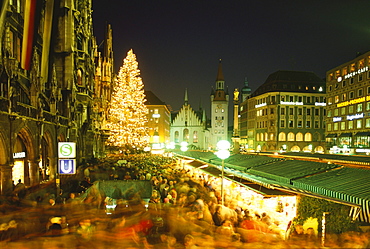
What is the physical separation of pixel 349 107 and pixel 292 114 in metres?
17.0

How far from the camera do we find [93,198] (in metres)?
10.1

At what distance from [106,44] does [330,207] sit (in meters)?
54.2

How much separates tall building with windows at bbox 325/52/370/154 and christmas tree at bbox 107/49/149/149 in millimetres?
34232

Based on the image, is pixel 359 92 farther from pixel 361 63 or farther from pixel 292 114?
pixel 292 114

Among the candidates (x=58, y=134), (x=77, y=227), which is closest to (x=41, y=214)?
(x=77, y=227)

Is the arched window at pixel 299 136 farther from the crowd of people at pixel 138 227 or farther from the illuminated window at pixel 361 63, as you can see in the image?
the crowd of people at pixel 138 227

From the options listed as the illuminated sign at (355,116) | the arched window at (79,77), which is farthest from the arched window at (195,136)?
the arched window at (79,77)

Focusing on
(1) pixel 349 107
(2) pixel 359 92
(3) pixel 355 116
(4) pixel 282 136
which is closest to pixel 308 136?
(4) pixel 282 136

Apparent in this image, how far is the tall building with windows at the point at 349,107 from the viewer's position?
55.6 m

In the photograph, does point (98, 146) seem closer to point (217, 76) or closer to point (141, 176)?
point (141, 176)

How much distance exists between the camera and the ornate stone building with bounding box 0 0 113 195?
14.7m

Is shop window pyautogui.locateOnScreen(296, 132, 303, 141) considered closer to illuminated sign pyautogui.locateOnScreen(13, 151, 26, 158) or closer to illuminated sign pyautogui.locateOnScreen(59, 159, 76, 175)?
illuminated sign pyautogui.locateOnScreen(13, 151, 26, 158)

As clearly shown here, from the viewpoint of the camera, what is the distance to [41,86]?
2034 centimetres

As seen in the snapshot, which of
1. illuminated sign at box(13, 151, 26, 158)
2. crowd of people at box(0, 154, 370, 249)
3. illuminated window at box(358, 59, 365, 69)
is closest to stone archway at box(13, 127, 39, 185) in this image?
illuminated sign at box(13, 151, 26, 158)
